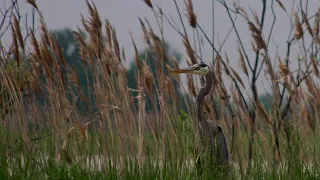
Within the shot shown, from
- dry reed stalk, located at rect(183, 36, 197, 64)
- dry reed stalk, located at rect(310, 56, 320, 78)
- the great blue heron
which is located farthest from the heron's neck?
dry reed stalk, located at rect(310, 56, 320, 78)

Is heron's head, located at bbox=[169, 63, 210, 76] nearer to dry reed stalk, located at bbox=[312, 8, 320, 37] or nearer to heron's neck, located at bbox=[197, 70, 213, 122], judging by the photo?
heron's neck, located at bbox=[197, 70, 213, 122]

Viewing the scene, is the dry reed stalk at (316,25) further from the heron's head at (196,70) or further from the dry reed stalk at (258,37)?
the heron's head at (196,70)

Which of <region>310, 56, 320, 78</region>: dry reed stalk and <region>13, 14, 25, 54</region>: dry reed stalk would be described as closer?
<region>13, 14, 25, 54</region>: dry reed stalk

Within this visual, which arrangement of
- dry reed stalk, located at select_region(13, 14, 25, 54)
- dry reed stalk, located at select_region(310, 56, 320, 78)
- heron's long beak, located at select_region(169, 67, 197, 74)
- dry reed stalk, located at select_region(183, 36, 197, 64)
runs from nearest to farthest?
dry reed stalk, located at select_region(13, 14, 25, 54) < dry reed stalk, located at select_region(183, 36, 197, 64) < heron's long beak, located at select_region(169, 67, 197, 74) < dry reed stalk, located at select_region(310, 56, 320, 78)

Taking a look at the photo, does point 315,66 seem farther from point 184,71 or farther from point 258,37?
point 184,71

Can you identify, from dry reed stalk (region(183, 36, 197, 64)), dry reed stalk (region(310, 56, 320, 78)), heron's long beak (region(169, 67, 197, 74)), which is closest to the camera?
dry reed stalk (region(183, 36, 197, 64))

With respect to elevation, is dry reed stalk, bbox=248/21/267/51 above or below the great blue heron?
above

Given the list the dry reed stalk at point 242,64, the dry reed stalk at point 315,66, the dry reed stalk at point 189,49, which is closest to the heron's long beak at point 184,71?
the dry reed stalk at point 189,49

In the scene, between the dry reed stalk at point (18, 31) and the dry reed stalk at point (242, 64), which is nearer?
the dry reed stalk at point (18, 31)

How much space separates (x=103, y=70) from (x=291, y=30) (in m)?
1.74

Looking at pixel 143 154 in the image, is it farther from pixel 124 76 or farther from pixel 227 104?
pixel 227 104

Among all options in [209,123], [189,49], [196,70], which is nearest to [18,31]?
[189,49]

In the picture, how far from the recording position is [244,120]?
4047 millimetres

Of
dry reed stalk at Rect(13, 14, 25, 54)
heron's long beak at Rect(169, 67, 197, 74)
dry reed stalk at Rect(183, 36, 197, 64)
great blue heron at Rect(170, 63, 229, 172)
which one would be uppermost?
dry reed stalk at Rect(13, 14, 25, 54)
